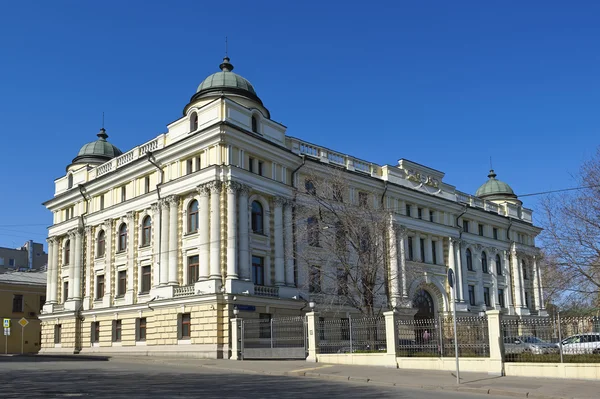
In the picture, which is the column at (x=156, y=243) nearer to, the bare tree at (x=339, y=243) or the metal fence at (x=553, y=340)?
the bare tree at (x=339, y=243)

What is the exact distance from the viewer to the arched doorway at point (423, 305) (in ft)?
158

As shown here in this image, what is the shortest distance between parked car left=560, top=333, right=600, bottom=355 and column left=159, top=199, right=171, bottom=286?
2410 centimetres

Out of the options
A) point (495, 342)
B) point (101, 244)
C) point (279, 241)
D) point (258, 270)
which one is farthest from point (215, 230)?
point (495, 342)

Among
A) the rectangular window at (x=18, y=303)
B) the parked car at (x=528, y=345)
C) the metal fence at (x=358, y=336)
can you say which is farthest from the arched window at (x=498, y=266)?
the rectangular window at (x=18, y=303)

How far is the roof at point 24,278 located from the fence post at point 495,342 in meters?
50.3

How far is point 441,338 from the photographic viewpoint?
2306cm

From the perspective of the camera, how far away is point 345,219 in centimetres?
3406

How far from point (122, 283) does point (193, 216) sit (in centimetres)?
914

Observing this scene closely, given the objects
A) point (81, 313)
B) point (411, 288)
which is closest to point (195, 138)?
point (81, 313)

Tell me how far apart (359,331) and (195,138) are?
16.2m

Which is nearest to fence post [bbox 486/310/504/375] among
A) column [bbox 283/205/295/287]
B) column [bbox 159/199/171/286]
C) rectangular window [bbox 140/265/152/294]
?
column [bbox 283/205/295/287]

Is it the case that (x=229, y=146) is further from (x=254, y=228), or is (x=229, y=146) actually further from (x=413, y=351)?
(x=413, y=351)

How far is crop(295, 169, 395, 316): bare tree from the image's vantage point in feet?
109

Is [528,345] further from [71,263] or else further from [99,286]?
[71,263]
